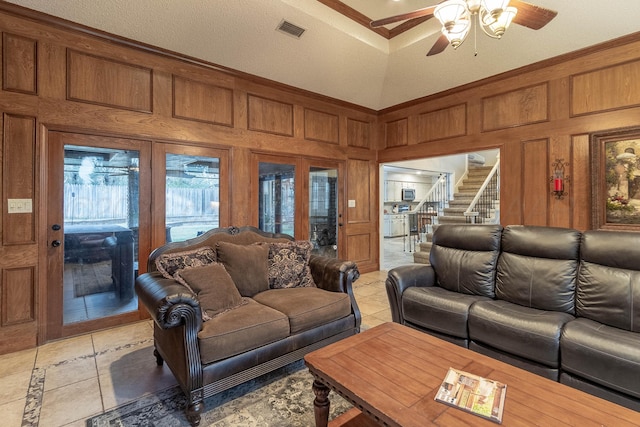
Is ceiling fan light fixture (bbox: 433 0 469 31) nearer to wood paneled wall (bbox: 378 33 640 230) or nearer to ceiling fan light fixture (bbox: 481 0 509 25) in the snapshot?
ceiling fan light fixture (bbox: 481 0 509 25)

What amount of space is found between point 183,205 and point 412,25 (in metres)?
3.72

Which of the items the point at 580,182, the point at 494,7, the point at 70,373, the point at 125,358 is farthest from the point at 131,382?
the point at 580,182

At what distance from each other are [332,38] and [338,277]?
301 centimetres

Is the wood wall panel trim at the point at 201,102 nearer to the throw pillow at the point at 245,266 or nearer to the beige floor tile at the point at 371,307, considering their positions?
the throw pillow at the point at 245,266

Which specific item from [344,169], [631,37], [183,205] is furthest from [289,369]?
[631,37]

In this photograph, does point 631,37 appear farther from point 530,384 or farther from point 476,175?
point 476,175

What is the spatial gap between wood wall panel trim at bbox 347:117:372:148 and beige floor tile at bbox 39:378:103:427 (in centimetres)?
457

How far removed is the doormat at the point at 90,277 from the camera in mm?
3035

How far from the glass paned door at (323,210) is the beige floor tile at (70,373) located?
313 centimetres

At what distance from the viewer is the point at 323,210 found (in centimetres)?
509

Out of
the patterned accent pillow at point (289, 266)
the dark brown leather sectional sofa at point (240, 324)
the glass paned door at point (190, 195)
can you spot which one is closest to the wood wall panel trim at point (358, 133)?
the glass paned door at point (190, 195)

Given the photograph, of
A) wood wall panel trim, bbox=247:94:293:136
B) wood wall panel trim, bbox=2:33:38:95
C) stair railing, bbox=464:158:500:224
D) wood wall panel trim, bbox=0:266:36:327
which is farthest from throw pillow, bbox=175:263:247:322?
stair railing, bbox=464:158:500:224

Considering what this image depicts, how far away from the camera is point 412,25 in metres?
3.92

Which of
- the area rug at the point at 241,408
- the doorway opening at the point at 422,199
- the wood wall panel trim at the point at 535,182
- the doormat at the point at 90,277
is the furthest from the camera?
the doorway opening at the point at 422,199
